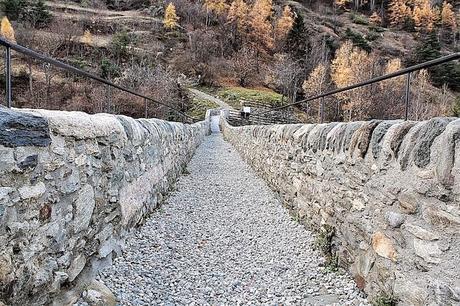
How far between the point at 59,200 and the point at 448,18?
3368 inches

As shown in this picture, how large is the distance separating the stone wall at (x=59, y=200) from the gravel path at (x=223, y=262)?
36cm

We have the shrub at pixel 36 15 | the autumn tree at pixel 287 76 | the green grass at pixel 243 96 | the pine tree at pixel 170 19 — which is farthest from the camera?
the pine tree at pixel 170 19

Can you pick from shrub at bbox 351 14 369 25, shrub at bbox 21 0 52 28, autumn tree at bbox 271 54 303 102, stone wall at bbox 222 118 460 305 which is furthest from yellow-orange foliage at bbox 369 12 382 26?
stone wall at bbox 222 118 460 305

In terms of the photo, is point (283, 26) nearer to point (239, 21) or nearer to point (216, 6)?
point (239, 21)

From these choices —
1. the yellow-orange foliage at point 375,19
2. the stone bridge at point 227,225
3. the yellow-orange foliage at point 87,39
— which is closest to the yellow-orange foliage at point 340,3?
the yellow-orange foliage at point 375,19

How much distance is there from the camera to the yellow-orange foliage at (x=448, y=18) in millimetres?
71375

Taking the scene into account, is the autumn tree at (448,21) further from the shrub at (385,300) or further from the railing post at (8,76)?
the railing post at (8,76)

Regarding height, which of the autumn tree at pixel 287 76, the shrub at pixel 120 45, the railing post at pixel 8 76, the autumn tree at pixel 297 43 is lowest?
the railing post at pixel 8 76

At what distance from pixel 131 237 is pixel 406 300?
8.60 ft

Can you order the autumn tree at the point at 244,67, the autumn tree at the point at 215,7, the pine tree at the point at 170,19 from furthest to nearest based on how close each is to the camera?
the autumn tree at the point at 215,7
the pine tree at the point at 170,19
the autumn tree at the point at 244,67

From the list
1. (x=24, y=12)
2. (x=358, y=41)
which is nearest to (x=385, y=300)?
(x=24, y=12)

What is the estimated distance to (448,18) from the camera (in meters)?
71.9

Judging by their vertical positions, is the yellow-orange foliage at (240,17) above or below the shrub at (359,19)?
below

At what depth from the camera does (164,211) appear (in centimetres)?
518
